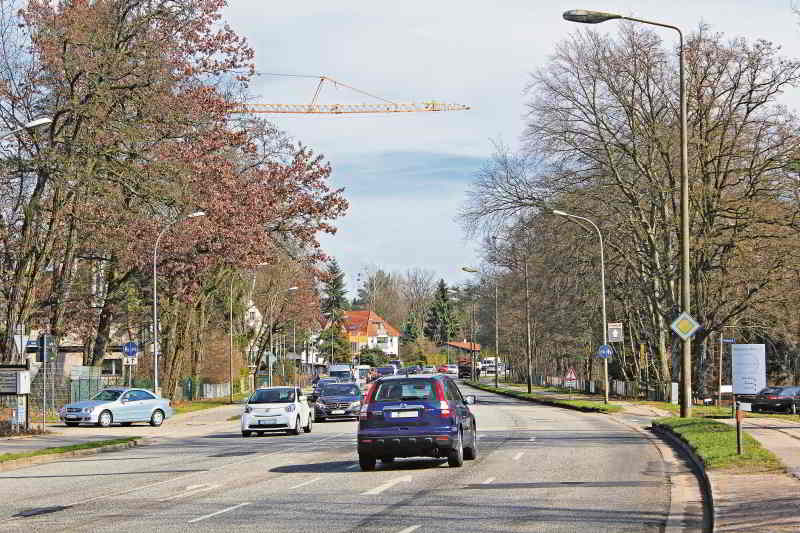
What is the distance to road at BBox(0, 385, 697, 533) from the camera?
1249 cm

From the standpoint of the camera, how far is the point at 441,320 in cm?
18200

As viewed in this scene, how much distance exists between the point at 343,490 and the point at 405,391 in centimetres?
345

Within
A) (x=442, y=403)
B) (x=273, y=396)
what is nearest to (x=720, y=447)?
(x=442, y=403)

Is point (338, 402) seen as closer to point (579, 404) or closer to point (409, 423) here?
point (579, 404)

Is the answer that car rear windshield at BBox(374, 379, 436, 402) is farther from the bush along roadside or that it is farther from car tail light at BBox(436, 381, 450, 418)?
the bush along roadside

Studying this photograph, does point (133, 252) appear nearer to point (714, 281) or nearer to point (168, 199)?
point (168, 199)

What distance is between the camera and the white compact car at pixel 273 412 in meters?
32.2

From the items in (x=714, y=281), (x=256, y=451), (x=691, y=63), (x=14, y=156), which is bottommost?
(x=256, y=451)

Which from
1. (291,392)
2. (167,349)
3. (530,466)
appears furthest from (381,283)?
(530,466)

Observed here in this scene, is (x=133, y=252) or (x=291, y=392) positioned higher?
(x=133, y=252)

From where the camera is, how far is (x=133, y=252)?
45.3 m

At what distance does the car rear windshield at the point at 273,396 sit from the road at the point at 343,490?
5.44 metres

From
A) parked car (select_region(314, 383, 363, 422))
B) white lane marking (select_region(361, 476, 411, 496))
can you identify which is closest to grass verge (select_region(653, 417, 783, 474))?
white lane marking (select_region(361, 476, 411, 496))

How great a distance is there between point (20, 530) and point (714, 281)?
42830 millimetres
